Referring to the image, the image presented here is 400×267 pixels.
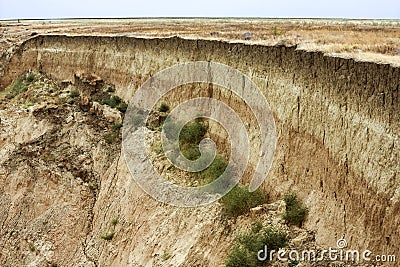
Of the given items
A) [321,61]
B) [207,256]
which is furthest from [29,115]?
[321,61]

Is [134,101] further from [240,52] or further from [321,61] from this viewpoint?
[321,61]

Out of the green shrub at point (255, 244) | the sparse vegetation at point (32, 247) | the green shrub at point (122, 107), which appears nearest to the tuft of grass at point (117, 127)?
the green shrub at point (122, 107)

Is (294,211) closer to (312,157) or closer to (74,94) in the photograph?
(312,157)

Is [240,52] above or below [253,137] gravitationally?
above

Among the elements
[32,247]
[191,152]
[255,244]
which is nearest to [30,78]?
Result: [32,247]

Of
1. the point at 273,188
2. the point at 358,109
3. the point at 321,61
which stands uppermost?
the point at 321,61

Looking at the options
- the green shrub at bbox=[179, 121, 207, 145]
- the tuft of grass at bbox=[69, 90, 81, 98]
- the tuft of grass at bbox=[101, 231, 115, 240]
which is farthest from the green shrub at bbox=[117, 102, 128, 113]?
the tuft of grass at bbox=[101, 231, 115, 240]
